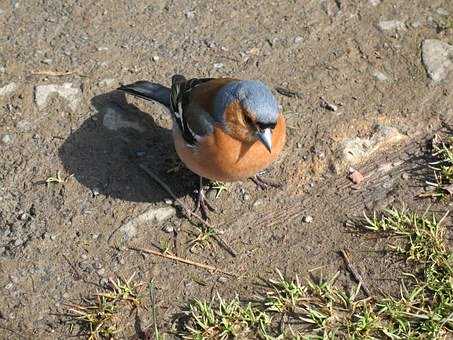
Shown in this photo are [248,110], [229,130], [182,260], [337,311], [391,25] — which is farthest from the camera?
[391,25]

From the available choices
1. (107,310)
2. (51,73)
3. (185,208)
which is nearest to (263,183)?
(185,208)

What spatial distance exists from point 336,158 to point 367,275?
3.38ft

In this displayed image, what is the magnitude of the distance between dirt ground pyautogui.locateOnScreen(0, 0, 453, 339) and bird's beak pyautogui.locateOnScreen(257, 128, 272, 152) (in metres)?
0.72

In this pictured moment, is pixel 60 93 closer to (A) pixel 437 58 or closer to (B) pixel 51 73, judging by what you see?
(B) pixel 51 73

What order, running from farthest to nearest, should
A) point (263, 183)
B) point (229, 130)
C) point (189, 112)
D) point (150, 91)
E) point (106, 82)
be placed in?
point (106, 82)
point (150, 91)
point (263, 183)
point (189, 112)
point (229, 130)

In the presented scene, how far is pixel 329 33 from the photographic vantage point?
565 centimetres

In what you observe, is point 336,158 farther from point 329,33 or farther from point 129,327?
point 129,327

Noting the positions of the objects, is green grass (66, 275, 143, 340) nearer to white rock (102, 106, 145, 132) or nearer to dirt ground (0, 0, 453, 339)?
dirt ground (0, 0, 453, 339)

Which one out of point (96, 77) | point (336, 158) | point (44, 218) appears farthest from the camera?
point (96, 77)

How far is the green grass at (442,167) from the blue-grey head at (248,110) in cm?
135

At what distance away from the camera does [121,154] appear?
489 cm

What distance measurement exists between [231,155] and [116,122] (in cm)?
129

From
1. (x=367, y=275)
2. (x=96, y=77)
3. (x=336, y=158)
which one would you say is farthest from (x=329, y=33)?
(x=367, y=275)

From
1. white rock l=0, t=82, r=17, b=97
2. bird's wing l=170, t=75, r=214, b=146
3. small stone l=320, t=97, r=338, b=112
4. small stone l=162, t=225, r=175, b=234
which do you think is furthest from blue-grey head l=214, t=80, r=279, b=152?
white rock l=0, t=82, r=17, b=97
